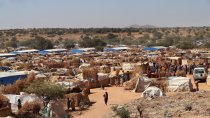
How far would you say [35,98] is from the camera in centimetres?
Answer: 2444

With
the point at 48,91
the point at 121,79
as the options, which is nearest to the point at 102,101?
the point at 48,91

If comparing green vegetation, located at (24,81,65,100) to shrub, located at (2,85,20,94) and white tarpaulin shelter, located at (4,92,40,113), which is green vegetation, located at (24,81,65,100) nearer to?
white tarpaulin shelter, located at (4,92,40,113)

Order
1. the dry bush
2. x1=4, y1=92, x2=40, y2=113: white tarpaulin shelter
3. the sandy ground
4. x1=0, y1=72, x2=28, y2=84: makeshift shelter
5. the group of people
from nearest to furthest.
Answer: the dry bush < x1=4, y1=92, x2=40, y2=113: white tarpaulin shelter < the sandy ground < x1=0, y1=72, x2=28, y2=84: makeshift shelter < the group of people

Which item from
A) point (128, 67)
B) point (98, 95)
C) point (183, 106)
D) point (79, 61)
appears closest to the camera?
point (183, 106)

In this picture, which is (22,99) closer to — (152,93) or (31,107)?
(31,107)

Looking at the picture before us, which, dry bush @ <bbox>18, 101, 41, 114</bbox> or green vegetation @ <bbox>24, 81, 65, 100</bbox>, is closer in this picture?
dry bush @ <bbox>18, 101, 41, 114</bbox>

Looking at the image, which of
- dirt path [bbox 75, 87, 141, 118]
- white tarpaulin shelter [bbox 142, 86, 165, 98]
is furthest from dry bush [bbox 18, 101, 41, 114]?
white tarpaulin shelter [bbox 142, 86, 165, 98]

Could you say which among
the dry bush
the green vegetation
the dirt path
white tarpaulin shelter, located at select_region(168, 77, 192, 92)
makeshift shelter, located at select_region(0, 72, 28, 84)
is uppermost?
the green vegetation

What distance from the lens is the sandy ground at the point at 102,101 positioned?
24281mm

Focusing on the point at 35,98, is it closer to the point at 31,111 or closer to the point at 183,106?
the point at 31,111

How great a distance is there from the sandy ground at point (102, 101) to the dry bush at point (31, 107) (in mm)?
2188

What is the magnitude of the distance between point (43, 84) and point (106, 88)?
1191cm

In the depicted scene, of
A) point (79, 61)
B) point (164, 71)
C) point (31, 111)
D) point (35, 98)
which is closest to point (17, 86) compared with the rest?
point (35, 98)

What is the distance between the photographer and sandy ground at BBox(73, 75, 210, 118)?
956 inches
